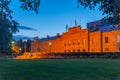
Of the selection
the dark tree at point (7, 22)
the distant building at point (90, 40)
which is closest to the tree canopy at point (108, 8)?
the dark tree at point (7, 22)

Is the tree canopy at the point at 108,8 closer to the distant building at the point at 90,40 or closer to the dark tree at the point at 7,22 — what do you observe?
the dark tree at the point at 7,22

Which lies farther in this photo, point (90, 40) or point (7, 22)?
point (90, 40)

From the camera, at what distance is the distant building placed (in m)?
87.7

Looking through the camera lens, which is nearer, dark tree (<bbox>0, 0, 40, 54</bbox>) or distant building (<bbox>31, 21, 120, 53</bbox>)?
dark tree (<bbox>0, 0, 40, 54</bbox>)

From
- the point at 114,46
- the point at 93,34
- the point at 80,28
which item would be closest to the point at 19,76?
the point at 114,46

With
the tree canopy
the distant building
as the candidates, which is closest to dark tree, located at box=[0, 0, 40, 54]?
the tree canopy

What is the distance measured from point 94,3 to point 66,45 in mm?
94414

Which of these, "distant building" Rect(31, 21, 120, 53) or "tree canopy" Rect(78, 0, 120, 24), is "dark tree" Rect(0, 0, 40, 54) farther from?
"distant building" Rect(31, 21, 120, 53)

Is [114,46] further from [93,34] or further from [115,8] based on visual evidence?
[115,8]

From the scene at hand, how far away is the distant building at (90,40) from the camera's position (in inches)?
3452

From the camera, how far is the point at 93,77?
20.2 m

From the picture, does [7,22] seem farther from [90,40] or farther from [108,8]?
[90,40]

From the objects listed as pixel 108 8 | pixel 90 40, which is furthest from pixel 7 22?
pixel 90 40

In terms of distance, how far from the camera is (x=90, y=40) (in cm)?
9775
